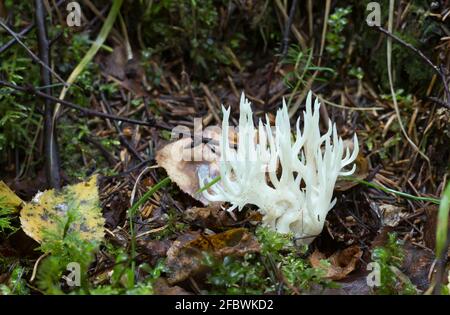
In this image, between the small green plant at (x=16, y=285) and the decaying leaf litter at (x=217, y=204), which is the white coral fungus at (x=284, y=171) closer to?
the decaying leaf litter at (x=217, y=204)

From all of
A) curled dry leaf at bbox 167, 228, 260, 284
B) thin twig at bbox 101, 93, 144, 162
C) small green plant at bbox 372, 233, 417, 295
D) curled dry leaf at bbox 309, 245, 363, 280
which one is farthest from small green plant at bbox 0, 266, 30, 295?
small green plant at bbox 372, 233, 417, 295

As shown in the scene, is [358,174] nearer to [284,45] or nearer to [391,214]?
[391,214]

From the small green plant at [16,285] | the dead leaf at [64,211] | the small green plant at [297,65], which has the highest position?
the small green plant at [297,65]

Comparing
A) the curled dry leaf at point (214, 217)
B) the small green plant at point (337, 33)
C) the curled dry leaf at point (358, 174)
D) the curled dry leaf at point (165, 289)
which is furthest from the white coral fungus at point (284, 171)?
the small green plant at point (337, 33)

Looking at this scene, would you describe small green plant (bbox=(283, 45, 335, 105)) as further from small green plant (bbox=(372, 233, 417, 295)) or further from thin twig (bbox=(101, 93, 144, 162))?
small green plant (bbox=(372, 233, 417, 295))

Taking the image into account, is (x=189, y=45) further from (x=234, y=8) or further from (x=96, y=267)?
(x=96, y=267)
